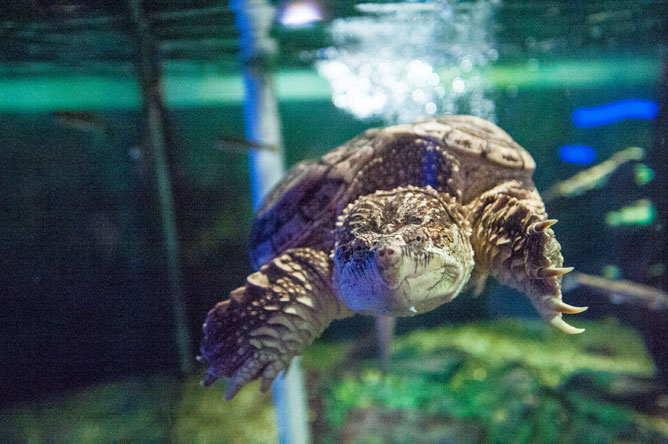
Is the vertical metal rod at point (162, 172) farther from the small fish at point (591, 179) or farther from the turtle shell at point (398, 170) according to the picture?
the small fish at point (591, 179)

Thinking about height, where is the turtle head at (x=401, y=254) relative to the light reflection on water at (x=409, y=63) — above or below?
below

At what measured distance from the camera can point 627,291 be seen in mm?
2848

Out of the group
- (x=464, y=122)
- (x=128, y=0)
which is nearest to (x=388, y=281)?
(x=464, y=122)

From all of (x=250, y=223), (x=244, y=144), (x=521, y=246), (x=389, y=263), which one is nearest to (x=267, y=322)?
(x=389, y=263)

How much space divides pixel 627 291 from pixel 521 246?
211 centimetres

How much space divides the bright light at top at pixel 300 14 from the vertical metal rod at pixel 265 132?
17 centimetres

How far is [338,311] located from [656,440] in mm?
2377

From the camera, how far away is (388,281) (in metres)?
1.23

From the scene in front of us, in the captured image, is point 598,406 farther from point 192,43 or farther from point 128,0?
point 192,43

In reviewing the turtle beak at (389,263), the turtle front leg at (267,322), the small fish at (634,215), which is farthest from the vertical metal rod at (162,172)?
the small fish at (634,215)

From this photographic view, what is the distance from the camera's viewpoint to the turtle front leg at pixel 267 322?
1544 millimetres

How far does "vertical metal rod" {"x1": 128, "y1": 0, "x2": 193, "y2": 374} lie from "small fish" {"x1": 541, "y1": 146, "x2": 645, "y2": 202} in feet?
12.1

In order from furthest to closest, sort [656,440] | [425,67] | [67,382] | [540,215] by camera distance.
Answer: [425,67] < [67,382] < [656,440] < [540,215]

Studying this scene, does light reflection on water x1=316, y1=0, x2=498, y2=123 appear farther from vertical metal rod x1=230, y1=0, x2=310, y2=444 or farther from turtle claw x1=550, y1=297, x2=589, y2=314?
turtle claw x1=550, y1=297, x2=589, y2=314
